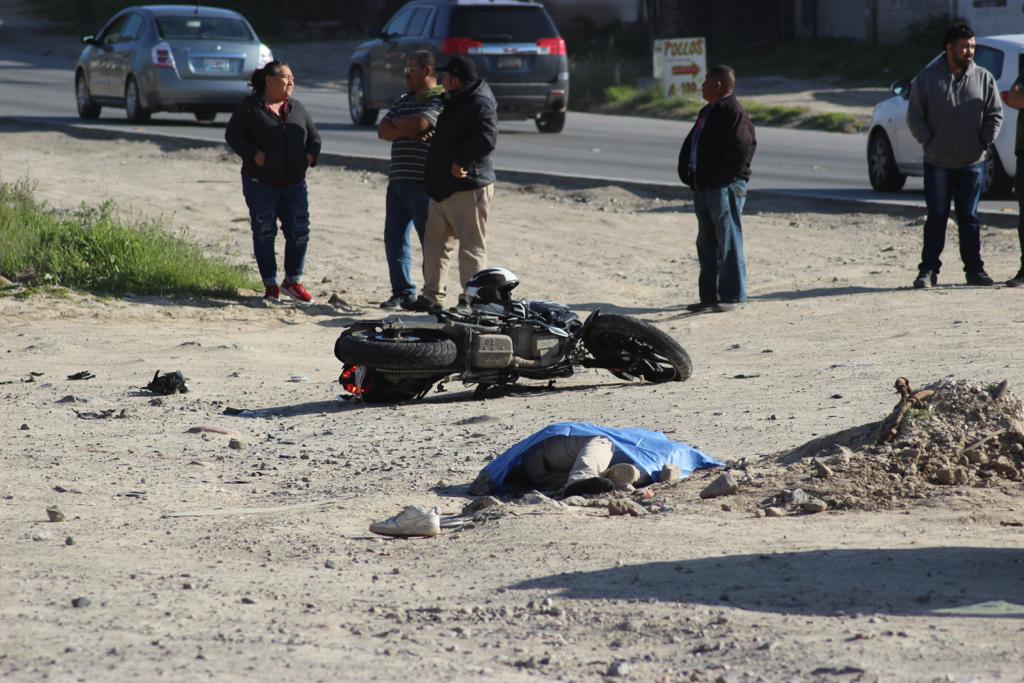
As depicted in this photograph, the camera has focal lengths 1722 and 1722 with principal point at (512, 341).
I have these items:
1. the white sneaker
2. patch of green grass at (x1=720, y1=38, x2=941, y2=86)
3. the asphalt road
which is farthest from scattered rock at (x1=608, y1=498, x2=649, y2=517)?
patch of green grass at (x1=720, y1=38, x2=941, y2=86)

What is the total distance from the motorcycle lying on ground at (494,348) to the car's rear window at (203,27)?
53.1ft

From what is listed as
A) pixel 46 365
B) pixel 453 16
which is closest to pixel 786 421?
pixel 46 365

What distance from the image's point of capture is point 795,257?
15.2 metres

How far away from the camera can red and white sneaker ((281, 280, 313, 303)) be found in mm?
13148

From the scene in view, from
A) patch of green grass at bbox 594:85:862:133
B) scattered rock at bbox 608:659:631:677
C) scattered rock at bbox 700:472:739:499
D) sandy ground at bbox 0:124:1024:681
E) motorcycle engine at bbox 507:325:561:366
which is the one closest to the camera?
scattered rock at bbox 608:659:631:677

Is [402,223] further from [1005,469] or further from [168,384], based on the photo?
[1005,469]

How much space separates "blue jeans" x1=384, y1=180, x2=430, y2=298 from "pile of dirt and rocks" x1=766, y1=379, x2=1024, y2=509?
577 centimetres

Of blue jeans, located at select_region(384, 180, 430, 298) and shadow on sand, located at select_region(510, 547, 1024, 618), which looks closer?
shadow on sand, located at select_region(510, 547, 1024, 618)

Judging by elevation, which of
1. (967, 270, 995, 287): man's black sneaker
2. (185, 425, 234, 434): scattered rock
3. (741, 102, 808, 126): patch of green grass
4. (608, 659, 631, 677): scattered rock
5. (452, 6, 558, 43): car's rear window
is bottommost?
(967, 270, 995, 287): man's black sneaker

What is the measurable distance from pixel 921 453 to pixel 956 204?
6378mm

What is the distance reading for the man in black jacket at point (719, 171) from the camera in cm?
1201

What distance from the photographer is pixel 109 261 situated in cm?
1355

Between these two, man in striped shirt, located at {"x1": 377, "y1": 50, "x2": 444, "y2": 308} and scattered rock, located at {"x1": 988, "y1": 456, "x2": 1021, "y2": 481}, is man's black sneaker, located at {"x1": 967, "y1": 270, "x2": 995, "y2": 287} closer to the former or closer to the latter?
man in striped shirt, located at {"x1": 377, "y1": 50, "x2": 444, "y2": 308}

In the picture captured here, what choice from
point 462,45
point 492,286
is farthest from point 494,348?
point 462,45
